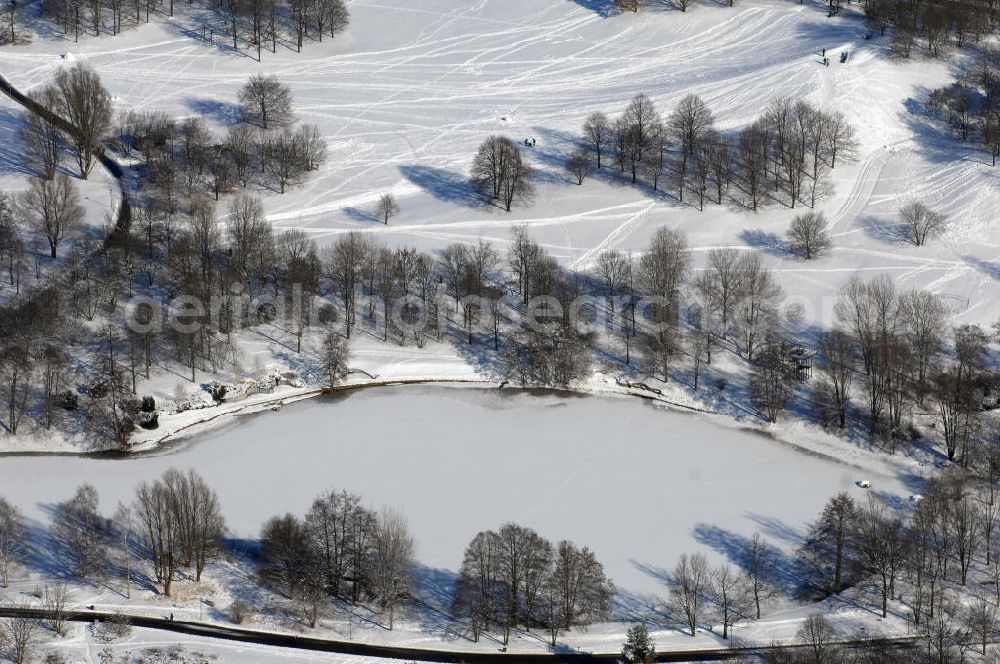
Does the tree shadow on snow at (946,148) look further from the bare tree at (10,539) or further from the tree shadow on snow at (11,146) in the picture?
the bare tree at (10,539)

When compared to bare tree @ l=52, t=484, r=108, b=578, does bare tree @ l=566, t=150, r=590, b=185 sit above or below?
above

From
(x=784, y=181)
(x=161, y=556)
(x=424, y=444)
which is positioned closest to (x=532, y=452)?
(x=424, y=444)

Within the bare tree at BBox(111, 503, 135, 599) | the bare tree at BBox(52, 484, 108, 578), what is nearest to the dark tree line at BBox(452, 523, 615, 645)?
the bare tree at BBox(111, 503, 135, 599)

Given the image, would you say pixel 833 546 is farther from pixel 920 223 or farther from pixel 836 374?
pixel 920 223

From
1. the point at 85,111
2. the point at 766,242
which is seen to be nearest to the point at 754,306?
the point at 766,242

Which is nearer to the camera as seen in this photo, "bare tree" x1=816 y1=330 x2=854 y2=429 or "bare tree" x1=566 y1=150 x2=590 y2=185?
"bare tree" x1=816 y1=330 x2=854 y2=429

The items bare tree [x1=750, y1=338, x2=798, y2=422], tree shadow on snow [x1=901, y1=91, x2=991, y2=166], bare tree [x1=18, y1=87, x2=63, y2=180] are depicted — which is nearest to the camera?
bare tree [x1=750, y1=338, x2=798, y2=422]

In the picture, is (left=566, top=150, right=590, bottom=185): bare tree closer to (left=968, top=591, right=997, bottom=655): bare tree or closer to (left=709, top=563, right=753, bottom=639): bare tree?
(left=709, top=563, right=753, bottom=639): bare tree
